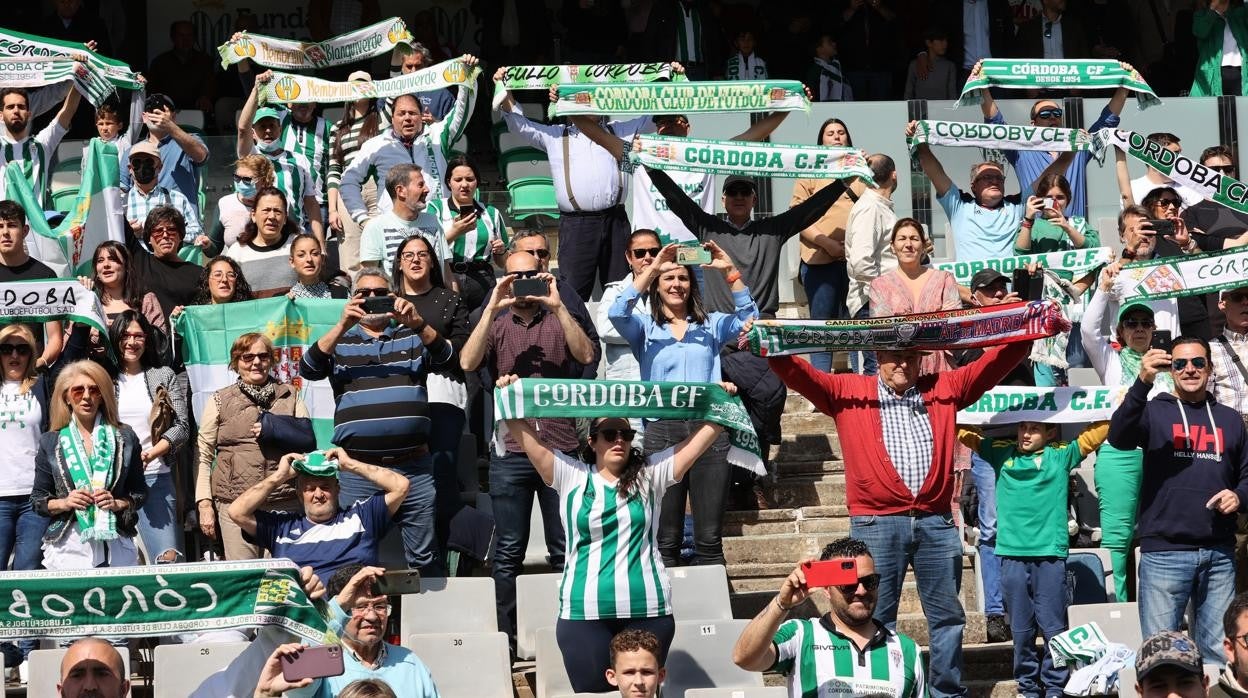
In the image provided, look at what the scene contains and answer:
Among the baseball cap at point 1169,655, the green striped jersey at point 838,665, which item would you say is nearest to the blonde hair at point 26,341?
the green striped jersey at point 838,665

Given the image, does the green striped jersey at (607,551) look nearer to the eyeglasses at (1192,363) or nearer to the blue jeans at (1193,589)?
the blue jeans at (1193,589)

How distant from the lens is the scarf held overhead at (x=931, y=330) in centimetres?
958

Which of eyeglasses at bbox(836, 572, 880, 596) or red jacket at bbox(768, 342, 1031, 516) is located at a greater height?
red jacket at bbox(768, 342, 1031, 516)

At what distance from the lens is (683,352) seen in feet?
34.2

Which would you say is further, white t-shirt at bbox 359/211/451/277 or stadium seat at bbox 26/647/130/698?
white t-shirt at bbox 359/211/451/277

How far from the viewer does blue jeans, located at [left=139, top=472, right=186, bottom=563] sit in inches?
403

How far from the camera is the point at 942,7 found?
17.2 metres

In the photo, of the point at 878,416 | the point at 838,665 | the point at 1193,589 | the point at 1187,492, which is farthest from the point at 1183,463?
the point at 838,665

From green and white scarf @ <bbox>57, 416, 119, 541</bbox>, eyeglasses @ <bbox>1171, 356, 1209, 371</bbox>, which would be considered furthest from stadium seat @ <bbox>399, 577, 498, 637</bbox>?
eyeglasses @ <bbox>1171, 356, 1209, 371</bbox>

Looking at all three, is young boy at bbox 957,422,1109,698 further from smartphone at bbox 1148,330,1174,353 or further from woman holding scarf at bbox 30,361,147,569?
woman holding scarf at bbox 30,361,147,569

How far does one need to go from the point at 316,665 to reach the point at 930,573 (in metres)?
3.26

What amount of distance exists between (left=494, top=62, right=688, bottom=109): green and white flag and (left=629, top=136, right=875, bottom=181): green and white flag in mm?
1352

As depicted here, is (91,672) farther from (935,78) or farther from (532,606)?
(935,78)

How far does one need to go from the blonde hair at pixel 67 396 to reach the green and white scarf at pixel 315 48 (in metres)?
5.01
